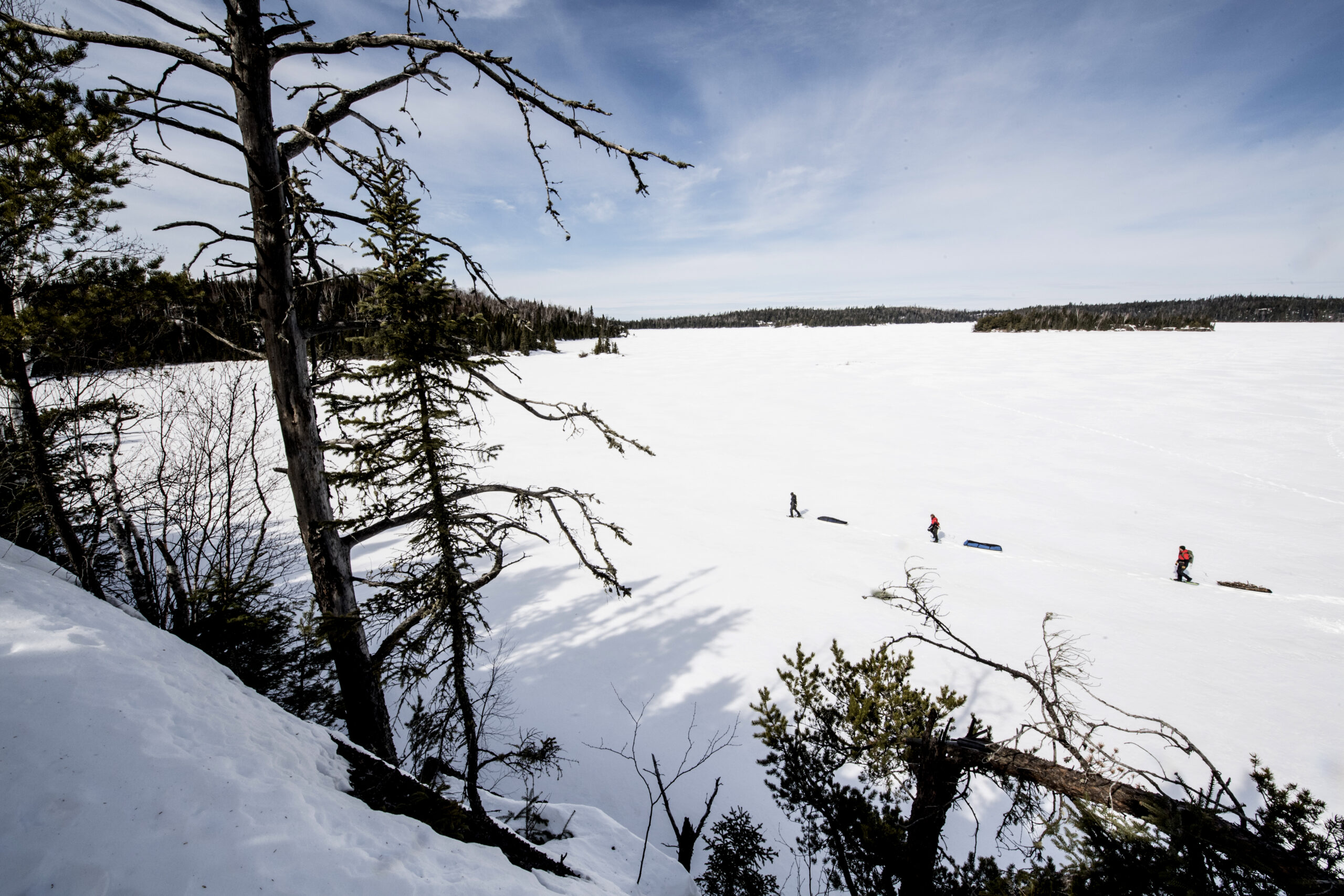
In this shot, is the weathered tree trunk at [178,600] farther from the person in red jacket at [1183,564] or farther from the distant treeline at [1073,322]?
the distant treeline at [1073,322]

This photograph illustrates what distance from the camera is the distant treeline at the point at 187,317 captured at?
398 cm

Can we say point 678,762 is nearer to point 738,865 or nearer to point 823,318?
point 738,865

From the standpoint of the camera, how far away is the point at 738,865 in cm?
680

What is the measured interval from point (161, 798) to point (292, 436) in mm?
2425

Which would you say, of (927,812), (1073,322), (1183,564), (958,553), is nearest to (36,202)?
(927,812)

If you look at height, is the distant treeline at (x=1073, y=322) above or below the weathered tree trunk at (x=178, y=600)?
above

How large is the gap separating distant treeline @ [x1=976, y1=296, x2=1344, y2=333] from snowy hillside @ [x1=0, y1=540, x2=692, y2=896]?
124616 millimetres

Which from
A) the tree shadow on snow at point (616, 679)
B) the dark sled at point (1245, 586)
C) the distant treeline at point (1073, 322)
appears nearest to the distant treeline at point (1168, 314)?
the distant treeline at point (1073, 322)

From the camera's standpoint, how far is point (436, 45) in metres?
2.79

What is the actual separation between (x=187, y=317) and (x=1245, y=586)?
2612cm

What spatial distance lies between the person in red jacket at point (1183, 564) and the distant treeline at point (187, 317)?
70.0ft

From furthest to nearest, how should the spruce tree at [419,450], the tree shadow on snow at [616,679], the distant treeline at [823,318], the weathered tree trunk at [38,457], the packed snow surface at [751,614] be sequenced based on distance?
→ the distant treeline at [823,318], the tree shadow on snow at [616,679], the weathered tree trunk at [38,457], the spruce tree at [419,450], the packed snow surface at [751,614]

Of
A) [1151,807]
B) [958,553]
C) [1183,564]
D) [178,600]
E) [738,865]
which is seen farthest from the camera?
[958,553]

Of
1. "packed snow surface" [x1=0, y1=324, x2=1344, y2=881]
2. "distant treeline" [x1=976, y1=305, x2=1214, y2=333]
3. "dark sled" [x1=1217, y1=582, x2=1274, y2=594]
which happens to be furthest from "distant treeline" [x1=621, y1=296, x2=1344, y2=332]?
"dark sled" [x1=1217, y1=582, x2=1274, y2=594]
